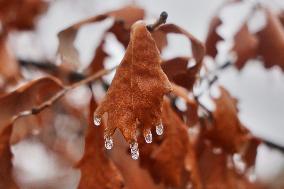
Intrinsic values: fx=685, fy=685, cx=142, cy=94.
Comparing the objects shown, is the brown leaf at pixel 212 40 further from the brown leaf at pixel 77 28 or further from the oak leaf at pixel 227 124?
the brown leaf at pixel 77 28

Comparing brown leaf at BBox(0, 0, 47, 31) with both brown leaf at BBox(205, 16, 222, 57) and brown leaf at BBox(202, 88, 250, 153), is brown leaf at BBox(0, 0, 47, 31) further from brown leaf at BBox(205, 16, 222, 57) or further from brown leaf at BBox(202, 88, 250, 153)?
brown leaf at BBox(202, 88, 250, 153)

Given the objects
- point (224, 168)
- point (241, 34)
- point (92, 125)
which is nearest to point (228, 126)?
point (224, 168)

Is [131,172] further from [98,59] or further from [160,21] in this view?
[160,21]

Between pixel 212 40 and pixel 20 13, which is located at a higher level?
pixel 212 40

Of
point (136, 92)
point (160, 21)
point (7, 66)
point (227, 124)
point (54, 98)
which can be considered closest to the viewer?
point (136, 92)

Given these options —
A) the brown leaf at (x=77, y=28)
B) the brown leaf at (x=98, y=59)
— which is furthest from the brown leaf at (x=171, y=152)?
the brown leaf at (x=98, y=59)

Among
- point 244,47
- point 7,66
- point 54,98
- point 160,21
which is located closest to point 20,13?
point 7,66

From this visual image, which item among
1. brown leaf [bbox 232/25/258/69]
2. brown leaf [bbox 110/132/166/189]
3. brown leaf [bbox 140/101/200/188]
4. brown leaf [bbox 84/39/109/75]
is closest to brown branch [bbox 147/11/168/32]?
brown leaf [bbox 140/101/200/188]
